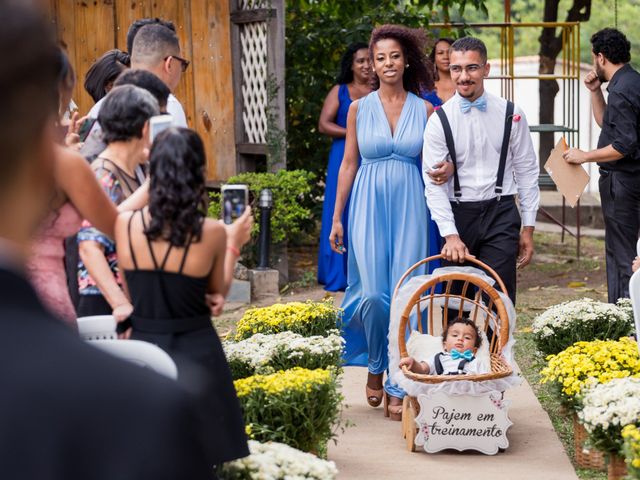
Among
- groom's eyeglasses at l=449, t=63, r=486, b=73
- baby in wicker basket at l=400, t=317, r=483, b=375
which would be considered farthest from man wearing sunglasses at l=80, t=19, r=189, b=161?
baby in wicker basket at l=400, t=317, r=483, b=375

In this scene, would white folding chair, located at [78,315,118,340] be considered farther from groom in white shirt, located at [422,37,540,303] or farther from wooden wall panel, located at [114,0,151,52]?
wooden wall panel, located at [114,0,151,52]

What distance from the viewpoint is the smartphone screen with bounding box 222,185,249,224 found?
153 inches

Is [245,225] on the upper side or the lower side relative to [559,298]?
upper

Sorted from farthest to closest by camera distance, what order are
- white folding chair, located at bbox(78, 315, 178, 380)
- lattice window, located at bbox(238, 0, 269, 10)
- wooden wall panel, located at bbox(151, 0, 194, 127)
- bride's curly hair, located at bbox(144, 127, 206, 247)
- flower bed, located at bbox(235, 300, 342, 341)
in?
wooden wall panel, located at bbox(151, 0, 194, 127), lattice window, located at bbox(238, 0, 269, 10), flower bed, located at bbox(235, 300, 342, 341), bride's curly hair, located at bbox(144, 127, 206, 247), white folding chair, located at bbox(78, 315, 178, 380)

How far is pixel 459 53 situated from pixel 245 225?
2.74 metres

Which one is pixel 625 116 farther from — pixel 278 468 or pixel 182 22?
pixel 278 468

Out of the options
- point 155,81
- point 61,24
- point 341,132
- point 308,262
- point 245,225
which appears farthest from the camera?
point 308,262

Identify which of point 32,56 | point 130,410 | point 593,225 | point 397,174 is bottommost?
point 593,225

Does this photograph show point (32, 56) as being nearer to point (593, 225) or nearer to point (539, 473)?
point (539, 473)

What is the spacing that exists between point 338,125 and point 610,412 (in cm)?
567

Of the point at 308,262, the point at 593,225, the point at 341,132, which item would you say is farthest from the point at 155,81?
the point at 593,225

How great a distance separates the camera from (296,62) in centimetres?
1233

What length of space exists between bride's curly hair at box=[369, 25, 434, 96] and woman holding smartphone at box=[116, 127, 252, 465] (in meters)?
2.92

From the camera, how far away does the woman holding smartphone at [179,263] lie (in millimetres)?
3691
